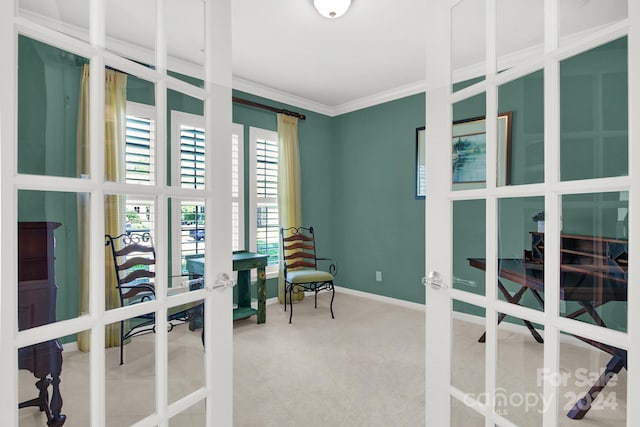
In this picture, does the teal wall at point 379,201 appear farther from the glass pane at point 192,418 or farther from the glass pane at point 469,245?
the glass pane at point 192,418

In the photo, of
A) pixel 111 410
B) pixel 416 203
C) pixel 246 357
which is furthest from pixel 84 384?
pixel 416 203

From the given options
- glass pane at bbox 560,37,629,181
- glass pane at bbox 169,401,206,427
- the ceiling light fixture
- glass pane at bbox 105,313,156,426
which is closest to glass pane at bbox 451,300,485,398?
glass pane at bbox 560,37,629,181

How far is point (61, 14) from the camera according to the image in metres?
0.80

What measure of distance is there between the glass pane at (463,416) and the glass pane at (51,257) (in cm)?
130

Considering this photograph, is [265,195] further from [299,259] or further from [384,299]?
[384,299]

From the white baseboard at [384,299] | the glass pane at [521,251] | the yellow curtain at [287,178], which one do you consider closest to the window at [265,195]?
the yellow curtain at [287,178]

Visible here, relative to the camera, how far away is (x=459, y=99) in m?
1.20

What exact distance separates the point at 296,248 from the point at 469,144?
318 cm

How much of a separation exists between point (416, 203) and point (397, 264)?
835mm

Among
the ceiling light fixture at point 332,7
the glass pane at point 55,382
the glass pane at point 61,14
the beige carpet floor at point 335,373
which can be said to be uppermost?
the ceiling light fixture at point 332,7

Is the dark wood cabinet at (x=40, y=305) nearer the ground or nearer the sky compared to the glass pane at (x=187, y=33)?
nearer the ground

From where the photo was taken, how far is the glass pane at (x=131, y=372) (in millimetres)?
904

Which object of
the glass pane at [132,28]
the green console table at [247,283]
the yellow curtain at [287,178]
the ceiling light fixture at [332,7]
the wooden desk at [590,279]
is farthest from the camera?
the yellow curtain at [287,178]

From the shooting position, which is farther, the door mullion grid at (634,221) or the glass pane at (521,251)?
the glass pane at (521,251)
